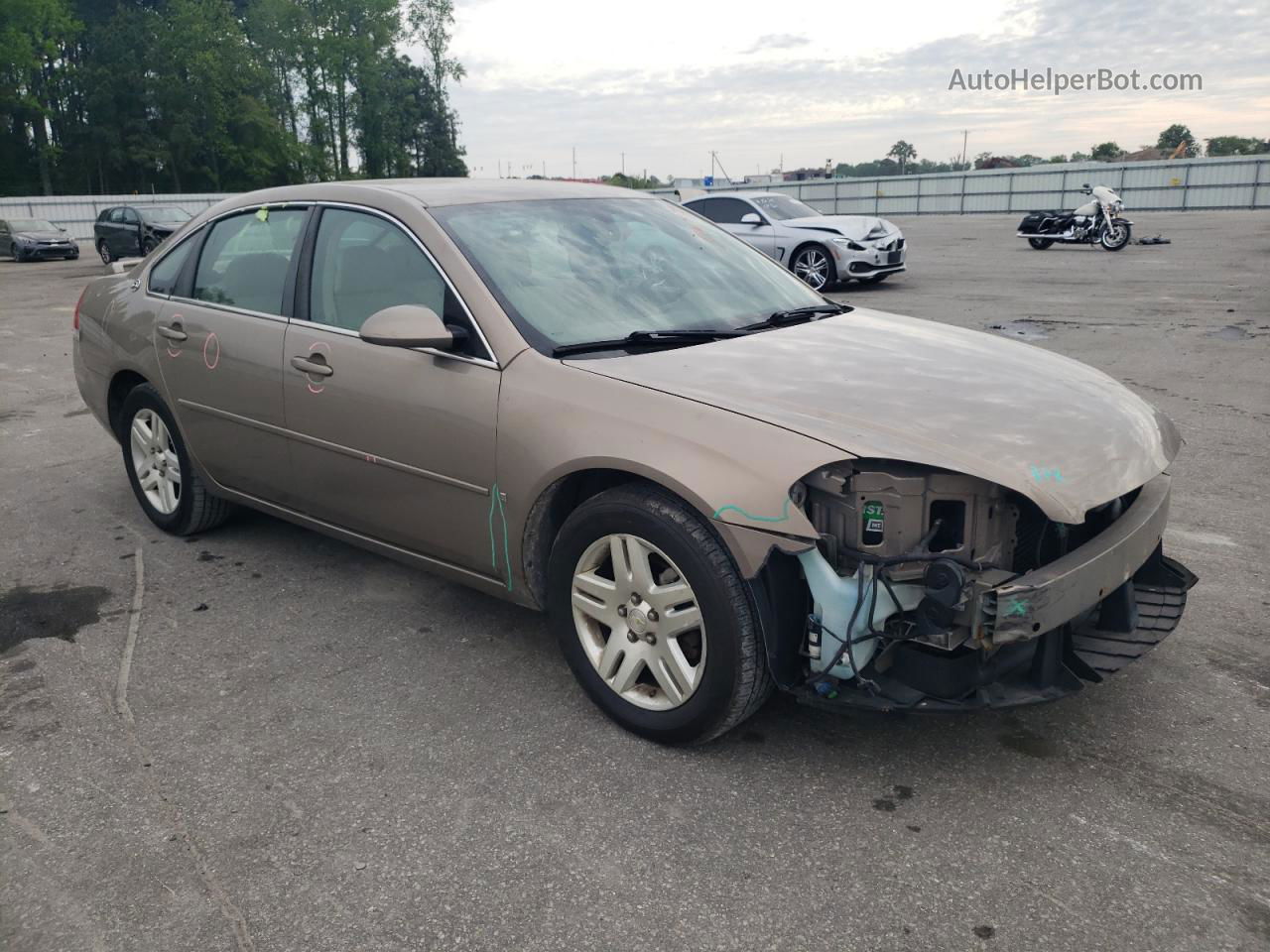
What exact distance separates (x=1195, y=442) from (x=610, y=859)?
5.18 meters

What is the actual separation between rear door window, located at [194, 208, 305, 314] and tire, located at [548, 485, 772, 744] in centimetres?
190

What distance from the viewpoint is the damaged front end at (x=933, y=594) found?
2658 mm

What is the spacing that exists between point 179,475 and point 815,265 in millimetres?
12216

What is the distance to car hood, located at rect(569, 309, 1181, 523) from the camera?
8.89ft

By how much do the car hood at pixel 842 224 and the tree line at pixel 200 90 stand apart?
2000 inches

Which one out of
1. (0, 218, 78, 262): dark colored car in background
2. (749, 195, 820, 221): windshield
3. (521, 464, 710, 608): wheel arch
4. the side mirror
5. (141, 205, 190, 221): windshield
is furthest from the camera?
(0, 218, 78, 262): dark colored car in background

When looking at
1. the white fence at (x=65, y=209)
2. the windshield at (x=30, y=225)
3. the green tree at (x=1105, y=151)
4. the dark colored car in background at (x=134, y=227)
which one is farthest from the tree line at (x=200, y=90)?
the green tree at (x=1105, y=151)

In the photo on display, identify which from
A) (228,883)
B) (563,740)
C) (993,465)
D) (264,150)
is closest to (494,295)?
(563,740)

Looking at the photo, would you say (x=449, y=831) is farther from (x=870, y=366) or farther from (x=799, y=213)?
(x=799, y=213)

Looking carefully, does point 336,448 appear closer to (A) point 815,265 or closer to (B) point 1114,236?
(A) point 815,265

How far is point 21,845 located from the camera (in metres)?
2.71

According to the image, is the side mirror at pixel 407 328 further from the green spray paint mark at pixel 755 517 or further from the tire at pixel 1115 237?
the tire at pixel 1115 237

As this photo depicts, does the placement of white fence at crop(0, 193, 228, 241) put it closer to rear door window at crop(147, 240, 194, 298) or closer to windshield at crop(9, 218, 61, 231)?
windshield at crop(9, 218, 61, 231)

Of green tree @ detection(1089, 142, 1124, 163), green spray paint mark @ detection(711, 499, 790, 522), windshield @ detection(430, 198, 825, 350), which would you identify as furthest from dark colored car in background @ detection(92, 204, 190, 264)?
green tree @ detection(1089, 142, 1124, 163)
